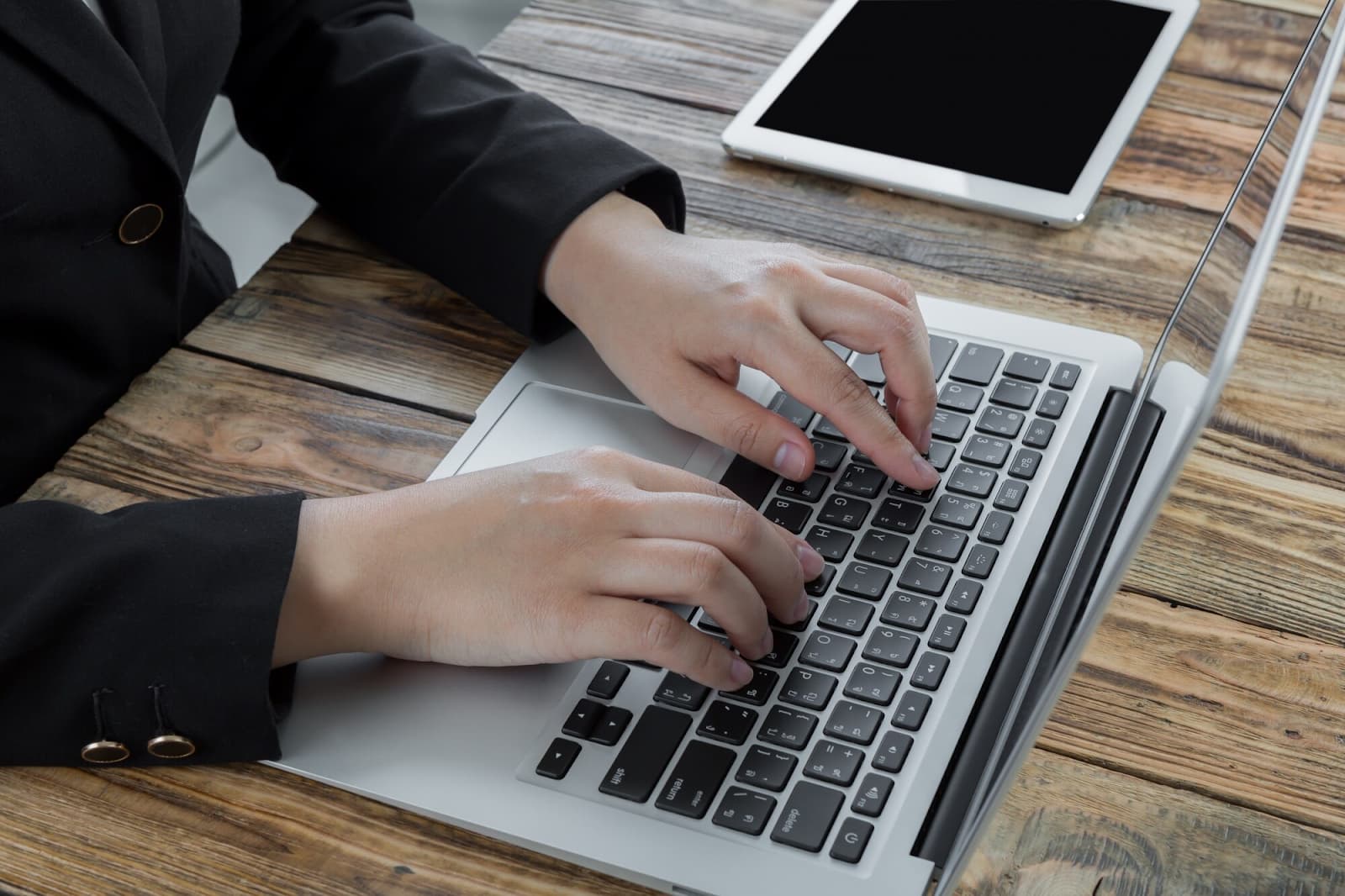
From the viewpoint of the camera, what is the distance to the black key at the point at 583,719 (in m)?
0.53

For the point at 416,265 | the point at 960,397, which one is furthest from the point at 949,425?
the point at 416,265

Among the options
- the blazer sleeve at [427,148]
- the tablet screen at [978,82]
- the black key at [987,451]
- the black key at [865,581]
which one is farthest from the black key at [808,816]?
the tablet screen at [978,82]

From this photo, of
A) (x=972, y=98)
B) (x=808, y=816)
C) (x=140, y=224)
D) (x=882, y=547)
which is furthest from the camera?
(x=972, y=98)

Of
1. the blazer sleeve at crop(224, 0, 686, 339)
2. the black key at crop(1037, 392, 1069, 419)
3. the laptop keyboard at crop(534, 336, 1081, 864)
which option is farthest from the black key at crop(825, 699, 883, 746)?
the blazer sleeve at crop(224, 0, 686, 339)

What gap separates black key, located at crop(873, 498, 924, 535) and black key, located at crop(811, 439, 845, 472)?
39mm

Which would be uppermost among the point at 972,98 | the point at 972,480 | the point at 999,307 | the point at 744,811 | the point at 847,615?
the point at 972,98

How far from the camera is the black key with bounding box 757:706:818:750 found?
0.52 m

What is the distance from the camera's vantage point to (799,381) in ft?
2.14

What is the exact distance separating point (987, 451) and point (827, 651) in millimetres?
153

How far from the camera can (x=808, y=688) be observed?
54cm

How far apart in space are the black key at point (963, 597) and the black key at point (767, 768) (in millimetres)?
87

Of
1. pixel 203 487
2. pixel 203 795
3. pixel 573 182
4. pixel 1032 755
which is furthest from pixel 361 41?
pixel 1032 755

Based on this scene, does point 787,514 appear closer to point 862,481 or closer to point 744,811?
point 862,481

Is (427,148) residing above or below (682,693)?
above
